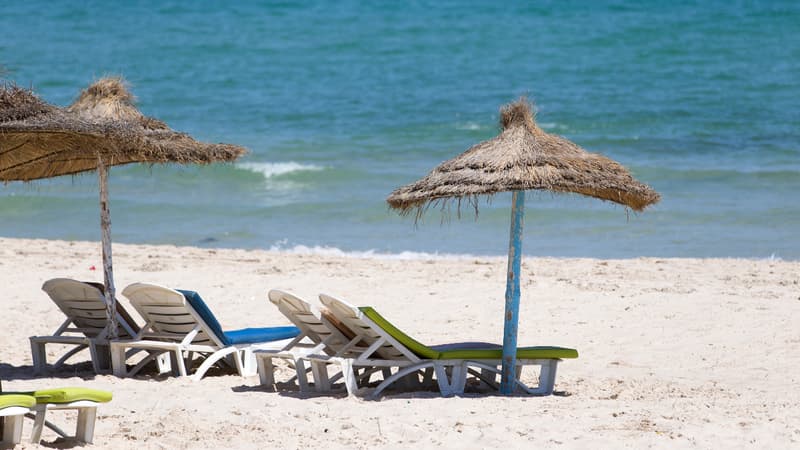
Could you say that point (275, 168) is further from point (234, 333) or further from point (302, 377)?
point (302, 377)

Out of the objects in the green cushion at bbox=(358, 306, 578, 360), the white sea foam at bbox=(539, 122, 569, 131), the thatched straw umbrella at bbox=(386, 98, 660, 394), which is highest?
the white sea foam at bbox=(539, 122, 569, 131)

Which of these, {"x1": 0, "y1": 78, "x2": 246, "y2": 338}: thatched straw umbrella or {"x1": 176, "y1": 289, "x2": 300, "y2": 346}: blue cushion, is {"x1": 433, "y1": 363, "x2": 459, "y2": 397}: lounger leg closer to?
{"x1": 176, "y1": 289, "x2": 300, "y2": 346}: blue cushion

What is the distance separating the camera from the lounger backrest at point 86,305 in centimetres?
721

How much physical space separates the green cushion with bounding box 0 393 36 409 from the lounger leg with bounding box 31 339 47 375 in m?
2.66

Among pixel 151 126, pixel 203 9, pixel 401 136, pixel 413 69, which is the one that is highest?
pixel 203 9

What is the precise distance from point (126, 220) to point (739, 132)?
42.2 ft

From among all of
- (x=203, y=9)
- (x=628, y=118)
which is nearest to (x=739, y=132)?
(x=628, y=118)

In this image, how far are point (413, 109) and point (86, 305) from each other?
62.0ft

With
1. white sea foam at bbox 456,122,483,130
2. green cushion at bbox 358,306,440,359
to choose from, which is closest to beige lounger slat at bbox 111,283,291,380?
green cushion at bbox 358,306,440,359

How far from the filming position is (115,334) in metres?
7.14

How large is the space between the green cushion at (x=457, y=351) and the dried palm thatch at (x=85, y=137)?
1625mm

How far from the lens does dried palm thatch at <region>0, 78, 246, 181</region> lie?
20.5 ft

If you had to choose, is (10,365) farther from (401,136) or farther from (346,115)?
(346,115)

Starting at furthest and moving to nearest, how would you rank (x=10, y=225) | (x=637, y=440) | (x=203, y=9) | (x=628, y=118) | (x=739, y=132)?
(x=203, y=9)
(x=628, y=118)
(x=739, y=132)
(x=10, y=225)
(x=637, y=440)
